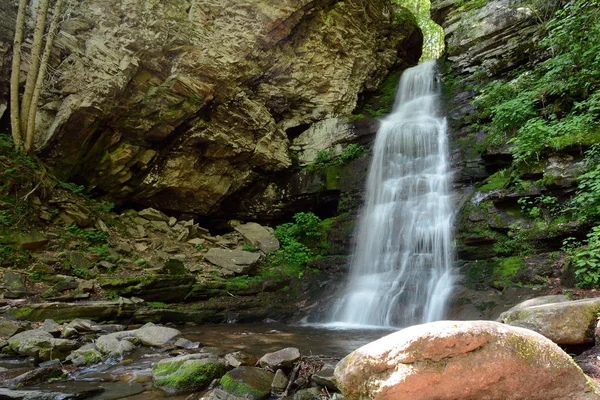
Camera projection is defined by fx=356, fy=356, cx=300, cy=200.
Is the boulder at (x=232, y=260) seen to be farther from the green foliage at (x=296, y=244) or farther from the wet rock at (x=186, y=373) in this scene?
the wet rock at (x=186, y=373)

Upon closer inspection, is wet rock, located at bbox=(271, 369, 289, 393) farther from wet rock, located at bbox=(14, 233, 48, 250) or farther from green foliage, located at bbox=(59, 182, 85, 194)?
green foliage, located at bbox=(59, 182, 85, 194)

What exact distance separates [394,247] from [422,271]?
4.56ft

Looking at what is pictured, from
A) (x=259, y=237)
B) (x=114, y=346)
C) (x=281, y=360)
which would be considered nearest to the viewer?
(x=281, y=360)

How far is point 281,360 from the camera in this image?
14.0ft

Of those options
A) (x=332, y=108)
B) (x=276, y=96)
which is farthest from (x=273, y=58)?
(x=332, y=108)

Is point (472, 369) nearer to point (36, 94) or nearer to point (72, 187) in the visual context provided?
point (36, 94)

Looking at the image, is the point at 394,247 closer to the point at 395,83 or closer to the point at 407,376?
the point at 407,376

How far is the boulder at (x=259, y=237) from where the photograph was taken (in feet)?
40.1

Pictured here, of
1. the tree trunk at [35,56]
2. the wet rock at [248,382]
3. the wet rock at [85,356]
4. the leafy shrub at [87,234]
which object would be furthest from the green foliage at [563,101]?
the tree trunk at [35,56]

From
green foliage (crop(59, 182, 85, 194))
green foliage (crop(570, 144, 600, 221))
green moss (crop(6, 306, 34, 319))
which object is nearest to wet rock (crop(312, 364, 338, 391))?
green moss (crop(6, 306, 34, 319))

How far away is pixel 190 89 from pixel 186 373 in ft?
28.8

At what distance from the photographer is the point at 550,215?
7.71 meters

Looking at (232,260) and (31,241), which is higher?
(31,241)

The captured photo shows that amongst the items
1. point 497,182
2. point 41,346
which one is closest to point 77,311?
point 41,346
